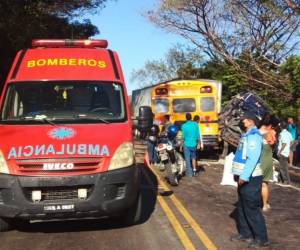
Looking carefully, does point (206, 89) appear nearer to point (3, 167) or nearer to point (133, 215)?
point (133, 215)

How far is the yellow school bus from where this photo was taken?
20.5m

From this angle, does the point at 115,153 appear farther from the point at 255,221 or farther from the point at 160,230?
the point at 255,221

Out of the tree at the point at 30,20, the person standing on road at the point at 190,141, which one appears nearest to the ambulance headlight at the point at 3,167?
the person standing on road at the point at 190,141

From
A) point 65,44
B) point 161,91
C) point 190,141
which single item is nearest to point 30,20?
point 161,91

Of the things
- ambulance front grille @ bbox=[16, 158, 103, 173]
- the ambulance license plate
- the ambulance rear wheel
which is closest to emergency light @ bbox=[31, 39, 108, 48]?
the ambulance rear wheel

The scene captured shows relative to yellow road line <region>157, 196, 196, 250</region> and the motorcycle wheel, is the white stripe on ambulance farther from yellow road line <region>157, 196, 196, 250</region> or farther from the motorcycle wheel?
the motorcycle wheel

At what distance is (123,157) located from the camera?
24.3ft

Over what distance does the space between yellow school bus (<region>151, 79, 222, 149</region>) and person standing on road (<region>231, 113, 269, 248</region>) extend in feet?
43.7

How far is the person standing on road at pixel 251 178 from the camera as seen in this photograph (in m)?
6.91

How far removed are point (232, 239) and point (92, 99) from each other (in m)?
2.83

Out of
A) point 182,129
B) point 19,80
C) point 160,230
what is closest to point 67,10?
point 182,129

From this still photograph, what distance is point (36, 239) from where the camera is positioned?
7480 mm

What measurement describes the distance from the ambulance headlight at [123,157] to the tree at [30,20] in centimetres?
1325

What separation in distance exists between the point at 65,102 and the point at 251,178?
9.66 ft
